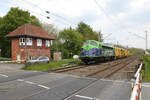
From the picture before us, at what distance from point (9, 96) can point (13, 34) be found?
28092 millimetres

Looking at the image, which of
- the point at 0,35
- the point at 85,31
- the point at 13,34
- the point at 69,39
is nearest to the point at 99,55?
the point at 13,34

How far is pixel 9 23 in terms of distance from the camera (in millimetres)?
42375

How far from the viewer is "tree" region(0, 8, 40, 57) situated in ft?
139

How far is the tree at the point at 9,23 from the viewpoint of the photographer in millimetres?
42375

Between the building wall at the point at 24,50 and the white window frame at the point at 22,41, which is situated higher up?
the white window frame at the point at 22,41

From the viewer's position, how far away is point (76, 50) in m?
52.1

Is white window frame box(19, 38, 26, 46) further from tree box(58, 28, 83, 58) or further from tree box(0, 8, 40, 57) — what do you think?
tree box(58, 28, 83, 58)

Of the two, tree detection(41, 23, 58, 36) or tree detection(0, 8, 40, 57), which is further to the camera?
tree detection(41, 23, 58, 36)

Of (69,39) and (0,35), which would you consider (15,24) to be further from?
(69,39)

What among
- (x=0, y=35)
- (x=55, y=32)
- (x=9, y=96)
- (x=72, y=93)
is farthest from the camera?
(x=55, y=32)

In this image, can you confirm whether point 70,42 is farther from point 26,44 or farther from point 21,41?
point 26,44

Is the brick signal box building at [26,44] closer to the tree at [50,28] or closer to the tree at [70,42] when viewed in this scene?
the tree at [70,42]

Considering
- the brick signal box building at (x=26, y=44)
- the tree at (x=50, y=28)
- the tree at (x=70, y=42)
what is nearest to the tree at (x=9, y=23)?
the tree at (x=50, y=28)

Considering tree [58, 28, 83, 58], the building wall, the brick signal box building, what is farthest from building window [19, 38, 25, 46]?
tree [58, 28, 83, 58]
